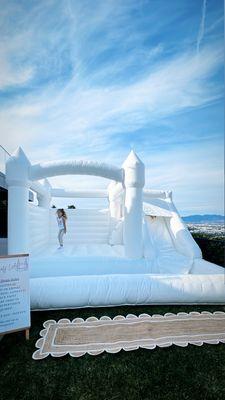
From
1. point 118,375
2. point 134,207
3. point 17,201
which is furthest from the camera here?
point 134,207

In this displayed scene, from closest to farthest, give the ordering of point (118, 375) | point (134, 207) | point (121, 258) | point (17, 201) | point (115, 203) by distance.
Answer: point (118, 375)
point (17, 201)
point (121, 258)
point (134, 207)
point (115, 203)

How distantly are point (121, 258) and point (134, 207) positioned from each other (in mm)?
1032

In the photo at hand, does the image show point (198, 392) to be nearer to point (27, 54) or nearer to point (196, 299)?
point (196, 299)

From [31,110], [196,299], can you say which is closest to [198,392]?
[196,299]

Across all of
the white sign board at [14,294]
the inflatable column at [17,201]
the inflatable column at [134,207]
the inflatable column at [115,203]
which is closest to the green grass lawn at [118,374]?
the white sign board at [14,294]

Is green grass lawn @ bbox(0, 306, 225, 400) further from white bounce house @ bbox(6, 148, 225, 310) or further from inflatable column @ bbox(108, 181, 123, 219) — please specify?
inflatable column @ bbox(108, 181, 123, 219)

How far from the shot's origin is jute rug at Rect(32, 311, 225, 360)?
2.14 m

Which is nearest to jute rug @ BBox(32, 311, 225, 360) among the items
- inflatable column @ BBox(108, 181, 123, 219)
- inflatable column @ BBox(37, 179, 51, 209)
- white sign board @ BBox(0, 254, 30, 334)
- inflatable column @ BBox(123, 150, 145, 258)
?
white sign board @ BBox(0, 254, 30, 334)

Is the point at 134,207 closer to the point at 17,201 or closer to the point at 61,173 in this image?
the point at 61,173

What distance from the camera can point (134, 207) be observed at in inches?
174

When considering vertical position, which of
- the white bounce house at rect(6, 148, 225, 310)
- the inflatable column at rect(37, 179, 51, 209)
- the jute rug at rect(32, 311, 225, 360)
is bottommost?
the jute rug at rect(32, 311, 225, 360)

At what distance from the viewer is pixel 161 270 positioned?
13.6ft

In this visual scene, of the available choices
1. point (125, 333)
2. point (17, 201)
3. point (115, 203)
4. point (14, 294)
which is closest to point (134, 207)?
point (17, 201)

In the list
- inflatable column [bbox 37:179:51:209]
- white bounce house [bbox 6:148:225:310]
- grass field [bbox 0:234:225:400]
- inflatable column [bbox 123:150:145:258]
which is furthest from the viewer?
inflatable column [bbox 37:179:51:209]
